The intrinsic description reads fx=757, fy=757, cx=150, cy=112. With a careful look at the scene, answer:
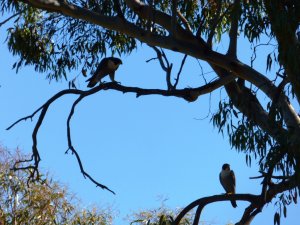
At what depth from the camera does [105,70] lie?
609 cm

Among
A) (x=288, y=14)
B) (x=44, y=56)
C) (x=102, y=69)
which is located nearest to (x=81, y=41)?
(x=44, y=56)

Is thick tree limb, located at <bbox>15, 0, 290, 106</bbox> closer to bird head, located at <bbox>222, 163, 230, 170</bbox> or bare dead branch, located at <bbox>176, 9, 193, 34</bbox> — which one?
bare dead branch, located at <bbox>176, 9, 193, 34</bbox>

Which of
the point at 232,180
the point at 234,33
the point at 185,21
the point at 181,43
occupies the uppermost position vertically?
the point at 185,21

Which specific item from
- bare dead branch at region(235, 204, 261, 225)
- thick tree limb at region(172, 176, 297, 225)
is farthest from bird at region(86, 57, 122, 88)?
bare dead branch at region(235, 204, 261, 225)

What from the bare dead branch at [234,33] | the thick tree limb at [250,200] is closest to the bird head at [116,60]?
the bare dead branch at [234,33]

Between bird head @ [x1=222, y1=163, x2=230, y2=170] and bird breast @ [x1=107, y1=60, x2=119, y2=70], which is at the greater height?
bird breast @ [x1=107, y1=60, x2=119, y2=70]

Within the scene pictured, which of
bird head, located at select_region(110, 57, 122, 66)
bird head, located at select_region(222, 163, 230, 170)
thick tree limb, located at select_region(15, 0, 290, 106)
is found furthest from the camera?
bird head, located at select_region(222, 163, 230, 170)

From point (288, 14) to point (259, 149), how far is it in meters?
1.16

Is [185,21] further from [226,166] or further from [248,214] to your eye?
[248,214]

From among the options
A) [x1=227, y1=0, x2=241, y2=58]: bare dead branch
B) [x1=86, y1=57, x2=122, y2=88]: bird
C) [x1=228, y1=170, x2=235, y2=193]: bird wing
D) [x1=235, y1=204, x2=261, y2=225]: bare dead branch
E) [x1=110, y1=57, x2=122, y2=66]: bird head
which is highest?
[x1=110, y1=57, x2=122, y2=66]: bird head

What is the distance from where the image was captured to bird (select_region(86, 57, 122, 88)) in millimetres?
6004

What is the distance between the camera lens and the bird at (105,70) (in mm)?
6004

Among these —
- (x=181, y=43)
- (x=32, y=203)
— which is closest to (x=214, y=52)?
(x=181, y=43)

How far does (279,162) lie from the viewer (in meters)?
4.55
